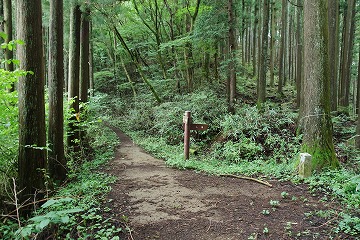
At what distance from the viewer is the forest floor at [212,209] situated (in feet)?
12.7

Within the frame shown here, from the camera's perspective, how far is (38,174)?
5.10 metres

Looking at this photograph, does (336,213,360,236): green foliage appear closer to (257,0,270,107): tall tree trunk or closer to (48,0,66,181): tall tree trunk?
(48,0,66,181): tall tree trunk

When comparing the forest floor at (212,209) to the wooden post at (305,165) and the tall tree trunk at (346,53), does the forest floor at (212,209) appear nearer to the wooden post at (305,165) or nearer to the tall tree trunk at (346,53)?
the wooden post at (305,165)

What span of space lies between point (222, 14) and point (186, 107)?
5198 millimetres

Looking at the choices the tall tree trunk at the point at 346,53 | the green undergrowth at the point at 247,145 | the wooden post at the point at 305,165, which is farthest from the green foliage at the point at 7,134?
the tall tree trunk at the point at 346,53

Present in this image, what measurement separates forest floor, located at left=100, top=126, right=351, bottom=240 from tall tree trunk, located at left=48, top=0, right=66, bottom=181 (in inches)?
69.0

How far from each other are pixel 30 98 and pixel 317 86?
21.0 feet

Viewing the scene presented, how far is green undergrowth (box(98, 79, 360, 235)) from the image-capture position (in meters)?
5.26

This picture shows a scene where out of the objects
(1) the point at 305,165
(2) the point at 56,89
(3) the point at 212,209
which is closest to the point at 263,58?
(1) the point at 305,165

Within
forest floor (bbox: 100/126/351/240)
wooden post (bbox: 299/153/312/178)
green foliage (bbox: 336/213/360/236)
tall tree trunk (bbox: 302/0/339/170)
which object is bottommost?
forest floor (bbox: 100/126/351/240)

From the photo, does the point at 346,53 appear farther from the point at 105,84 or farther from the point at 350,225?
the point at 105,84

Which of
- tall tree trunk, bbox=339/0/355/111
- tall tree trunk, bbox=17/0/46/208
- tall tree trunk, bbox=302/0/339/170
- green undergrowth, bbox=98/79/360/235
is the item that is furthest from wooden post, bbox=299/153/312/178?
tall tree trunk, bbox=339/0/355/111

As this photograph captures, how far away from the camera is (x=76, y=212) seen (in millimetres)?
4266

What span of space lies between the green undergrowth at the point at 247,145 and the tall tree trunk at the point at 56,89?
3.37 meters
